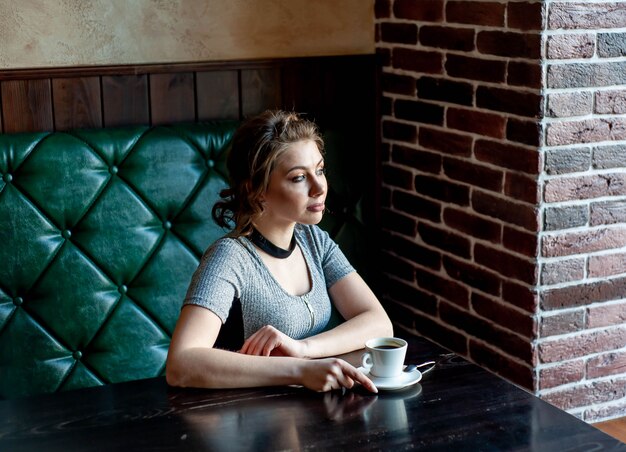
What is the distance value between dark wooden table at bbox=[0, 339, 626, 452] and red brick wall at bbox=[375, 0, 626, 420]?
858 mm

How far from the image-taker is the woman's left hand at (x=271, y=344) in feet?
6.47

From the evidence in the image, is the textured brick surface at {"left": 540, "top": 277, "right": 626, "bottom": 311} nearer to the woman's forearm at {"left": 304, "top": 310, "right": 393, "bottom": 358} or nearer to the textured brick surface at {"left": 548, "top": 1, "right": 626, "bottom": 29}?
the woman's forearm at {"left": 304, "top": 310, "right": 393, "bottom": 358}

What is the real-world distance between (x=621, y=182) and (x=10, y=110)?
5.99 ft

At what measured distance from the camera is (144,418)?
5.60 ft

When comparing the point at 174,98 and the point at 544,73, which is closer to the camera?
the point at 544,73

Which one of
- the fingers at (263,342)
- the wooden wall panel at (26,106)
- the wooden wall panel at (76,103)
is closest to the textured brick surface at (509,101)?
the fingers at (263,342)

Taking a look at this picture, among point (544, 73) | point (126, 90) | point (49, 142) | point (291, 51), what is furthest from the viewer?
point (291, 51)

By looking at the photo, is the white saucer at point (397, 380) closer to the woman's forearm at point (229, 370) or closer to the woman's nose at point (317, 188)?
the woman's forearm at point (229, 370)

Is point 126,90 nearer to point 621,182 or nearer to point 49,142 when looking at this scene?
point 49,142

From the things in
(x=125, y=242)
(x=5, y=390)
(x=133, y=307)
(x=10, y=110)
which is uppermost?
(x=10, y=110)

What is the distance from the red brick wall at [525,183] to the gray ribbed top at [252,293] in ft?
2.34

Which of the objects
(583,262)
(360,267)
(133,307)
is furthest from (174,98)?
(583,262)

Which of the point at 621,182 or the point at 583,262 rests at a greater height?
the point at 621,182

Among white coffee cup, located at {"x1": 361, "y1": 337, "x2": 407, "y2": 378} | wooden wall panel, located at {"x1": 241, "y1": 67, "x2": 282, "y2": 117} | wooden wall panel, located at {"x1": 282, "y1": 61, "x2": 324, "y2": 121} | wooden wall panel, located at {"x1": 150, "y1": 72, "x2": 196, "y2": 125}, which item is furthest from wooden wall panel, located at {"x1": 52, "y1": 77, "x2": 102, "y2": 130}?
white coffee cup, located at {"x1": 361, "y1": 337, "x2": 407, "y2": 378}
